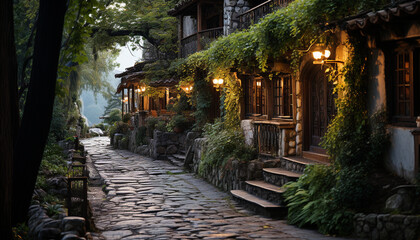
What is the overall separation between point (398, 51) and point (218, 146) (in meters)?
7.14

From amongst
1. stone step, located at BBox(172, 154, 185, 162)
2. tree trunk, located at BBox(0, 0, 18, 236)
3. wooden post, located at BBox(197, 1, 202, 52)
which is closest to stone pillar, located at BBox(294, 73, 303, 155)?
stone step, located at BBox(172, 154, 185, 162)

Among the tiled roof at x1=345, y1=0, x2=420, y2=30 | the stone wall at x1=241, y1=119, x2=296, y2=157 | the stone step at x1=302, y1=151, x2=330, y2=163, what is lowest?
the stone step at x1=302, y1=151, x2=330, y2=163

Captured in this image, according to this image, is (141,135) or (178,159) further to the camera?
(141,135)

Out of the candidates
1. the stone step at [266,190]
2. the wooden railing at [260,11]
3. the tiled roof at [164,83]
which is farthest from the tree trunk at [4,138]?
the tiled roof at [164,83]

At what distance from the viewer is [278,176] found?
11.1 m

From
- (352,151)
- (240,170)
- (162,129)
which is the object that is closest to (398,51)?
(352,151)

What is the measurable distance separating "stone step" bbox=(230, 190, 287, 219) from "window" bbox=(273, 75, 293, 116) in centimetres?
329

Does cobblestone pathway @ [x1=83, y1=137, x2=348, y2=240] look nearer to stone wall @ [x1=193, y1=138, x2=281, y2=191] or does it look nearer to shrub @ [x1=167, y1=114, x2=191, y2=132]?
stone wall @ [x1=193, y1=138, x2=281, y2=191]

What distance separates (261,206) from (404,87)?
376cm

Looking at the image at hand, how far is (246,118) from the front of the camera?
52.5 ft

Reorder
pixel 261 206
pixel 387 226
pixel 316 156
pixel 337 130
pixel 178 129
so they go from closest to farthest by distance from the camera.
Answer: pixel 387 226, pixel 337 130, pixel 261 206, pixel 316 156, pixel 178 129

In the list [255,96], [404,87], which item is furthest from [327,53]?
[255,96]

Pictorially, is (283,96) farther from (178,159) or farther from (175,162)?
(178,159)

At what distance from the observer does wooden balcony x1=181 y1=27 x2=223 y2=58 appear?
19.6m
